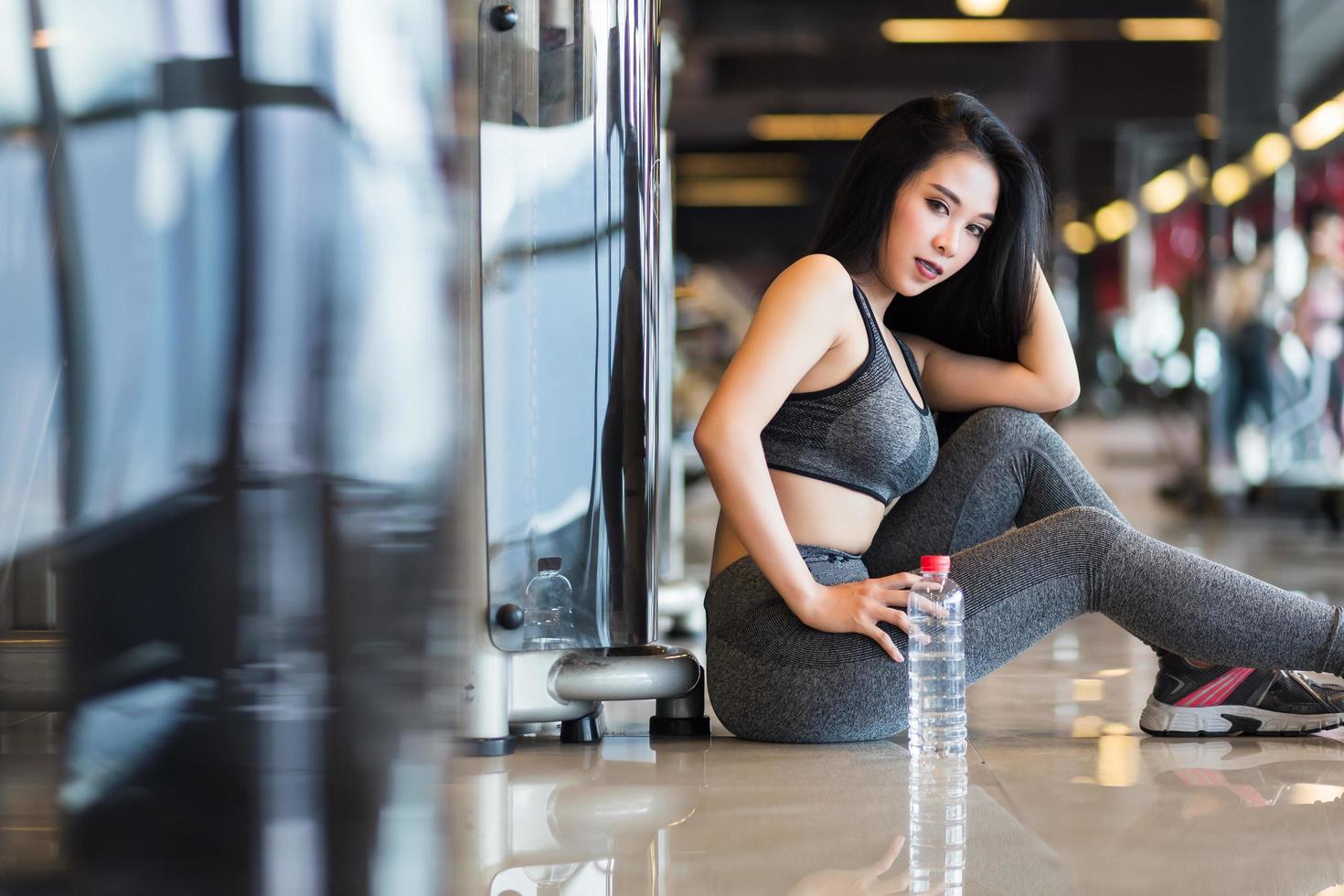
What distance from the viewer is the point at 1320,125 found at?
7703 mm

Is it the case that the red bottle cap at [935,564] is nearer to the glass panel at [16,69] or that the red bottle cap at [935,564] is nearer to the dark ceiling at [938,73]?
the glass panel at [16,69]

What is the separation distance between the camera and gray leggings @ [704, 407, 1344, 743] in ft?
5.44

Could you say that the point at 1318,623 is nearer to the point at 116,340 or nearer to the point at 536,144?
the point at 536,144

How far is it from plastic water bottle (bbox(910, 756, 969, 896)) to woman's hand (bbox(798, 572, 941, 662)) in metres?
0.14

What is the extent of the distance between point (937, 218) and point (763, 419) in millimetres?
348

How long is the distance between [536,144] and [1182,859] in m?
1.03

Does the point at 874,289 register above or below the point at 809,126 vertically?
below

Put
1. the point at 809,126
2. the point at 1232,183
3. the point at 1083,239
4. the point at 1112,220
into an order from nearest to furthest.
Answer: the point at 1232,183
the point at 809,126
the point at 1112,220
the point at 1083,239

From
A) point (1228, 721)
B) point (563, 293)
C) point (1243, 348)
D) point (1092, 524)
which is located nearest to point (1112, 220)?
point (1243, 348)

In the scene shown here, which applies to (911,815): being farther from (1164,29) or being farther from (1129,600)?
(1164,29)

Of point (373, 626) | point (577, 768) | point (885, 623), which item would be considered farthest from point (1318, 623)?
point (373, 626)

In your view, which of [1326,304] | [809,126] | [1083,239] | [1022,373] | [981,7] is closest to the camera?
[1022,373]

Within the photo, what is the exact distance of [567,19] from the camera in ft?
5.65

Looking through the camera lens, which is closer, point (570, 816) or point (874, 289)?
point (570, 816)
